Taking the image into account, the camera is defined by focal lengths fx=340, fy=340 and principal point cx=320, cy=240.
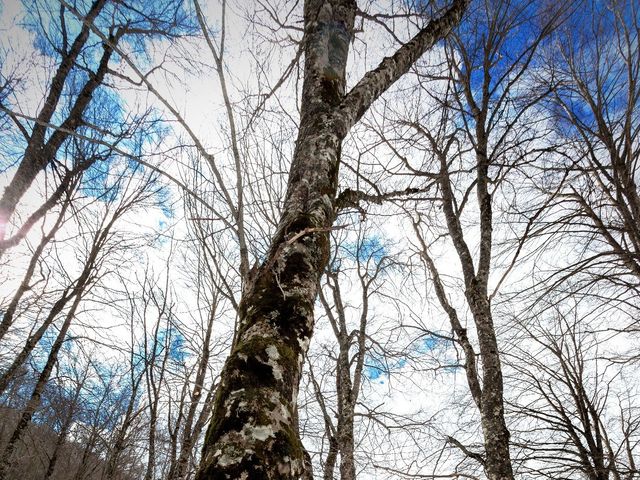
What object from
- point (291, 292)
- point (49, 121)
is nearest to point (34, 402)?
point (49, 121)

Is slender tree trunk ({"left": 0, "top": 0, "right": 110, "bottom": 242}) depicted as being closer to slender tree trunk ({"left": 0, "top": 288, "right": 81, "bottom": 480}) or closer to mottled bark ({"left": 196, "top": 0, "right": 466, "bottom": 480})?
slender tree trunk ({"left": 0, "top": 288, "right": 81, "bottom": 480})

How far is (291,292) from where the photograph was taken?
111cm

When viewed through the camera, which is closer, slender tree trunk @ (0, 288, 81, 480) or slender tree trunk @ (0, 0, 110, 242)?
slender tree trunk @ (0, 0, 110, 242)

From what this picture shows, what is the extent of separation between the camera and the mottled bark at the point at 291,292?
2.52ft

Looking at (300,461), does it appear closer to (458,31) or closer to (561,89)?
(458,31)

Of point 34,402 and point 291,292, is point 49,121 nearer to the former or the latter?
point 34,402

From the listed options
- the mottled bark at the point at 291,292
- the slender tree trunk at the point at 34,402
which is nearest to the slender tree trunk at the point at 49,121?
the slender tree trunk at the point at 34,402

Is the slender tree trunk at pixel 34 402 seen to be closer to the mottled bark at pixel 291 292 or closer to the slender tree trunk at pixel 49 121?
the slender tree trunk at pixel 49 121

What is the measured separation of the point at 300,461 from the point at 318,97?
1.53m

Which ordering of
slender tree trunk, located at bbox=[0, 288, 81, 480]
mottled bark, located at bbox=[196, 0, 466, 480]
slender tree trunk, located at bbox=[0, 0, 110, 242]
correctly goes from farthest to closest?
slender tree trunk, located at bbox=[0, 288, 81, 480] → slender tree trunk, located at bbox=[0, 0, 110, 242] → mottled bark, located at bbox=[196, 0, 466, 480]

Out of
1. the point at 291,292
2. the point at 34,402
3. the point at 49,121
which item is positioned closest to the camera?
the point at 291,292

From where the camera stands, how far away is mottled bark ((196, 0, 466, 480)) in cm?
77

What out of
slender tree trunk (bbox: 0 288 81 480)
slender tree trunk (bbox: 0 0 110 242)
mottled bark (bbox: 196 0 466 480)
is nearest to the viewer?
mottled bark (bbox: 196 0 466 480)

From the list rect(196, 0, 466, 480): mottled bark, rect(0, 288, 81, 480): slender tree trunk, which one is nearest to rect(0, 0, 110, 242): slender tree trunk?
rect(0, 288, 81, 480): slender tree trunk
